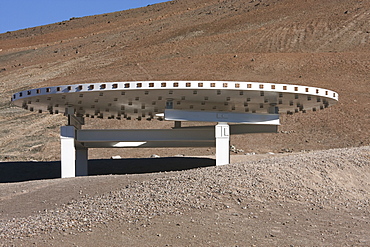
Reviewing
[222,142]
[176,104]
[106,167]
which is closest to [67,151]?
[176,104]

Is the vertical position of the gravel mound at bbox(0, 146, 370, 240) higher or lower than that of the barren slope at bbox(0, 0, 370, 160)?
lower

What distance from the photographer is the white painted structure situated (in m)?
19.0

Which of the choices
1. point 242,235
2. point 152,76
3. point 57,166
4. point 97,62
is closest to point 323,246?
point 242,235

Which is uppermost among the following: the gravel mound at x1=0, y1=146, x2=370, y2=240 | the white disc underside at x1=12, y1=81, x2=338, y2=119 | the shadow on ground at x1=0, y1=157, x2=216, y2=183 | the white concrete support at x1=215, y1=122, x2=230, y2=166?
the white disc underside at x1=12, y1=81, x2=338, y2=119

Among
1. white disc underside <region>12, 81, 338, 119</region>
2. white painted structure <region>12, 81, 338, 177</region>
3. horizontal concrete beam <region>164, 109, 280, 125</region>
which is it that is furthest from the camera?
horizontal concrete beam <region>164, 109, 280, 125</region>

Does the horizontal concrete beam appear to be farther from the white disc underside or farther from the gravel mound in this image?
the gravel mound

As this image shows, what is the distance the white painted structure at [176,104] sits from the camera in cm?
1903

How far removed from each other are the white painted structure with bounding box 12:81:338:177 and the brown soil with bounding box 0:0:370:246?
3374 mm

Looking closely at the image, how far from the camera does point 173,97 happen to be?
66.7 ft

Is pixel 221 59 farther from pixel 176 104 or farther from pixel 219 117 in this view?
pixel 219 117

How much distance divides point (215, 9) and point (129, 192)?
261ft

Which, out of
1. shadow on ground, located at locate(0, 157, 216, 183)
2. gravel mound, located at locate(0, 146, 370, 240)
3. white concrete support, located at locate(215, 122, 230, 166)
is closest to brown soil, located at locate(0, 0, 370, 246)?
gravel mound, located at locate(0, 146, 370, 240)

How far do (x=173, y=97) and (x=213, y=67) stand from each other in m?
37.6

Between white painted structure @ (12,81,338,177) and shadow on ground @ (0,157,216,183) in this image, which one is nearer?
white painted structure @ (12,81,338,177)
